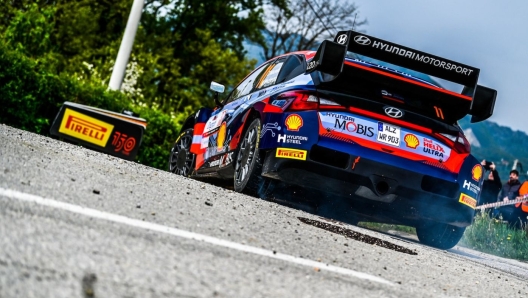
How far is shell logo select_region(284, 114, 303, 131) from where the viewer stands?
723 cm

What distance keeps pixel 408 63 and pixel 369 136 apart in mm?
850

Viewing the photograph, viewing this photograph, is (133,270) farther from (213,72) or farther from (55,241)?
(213,72)

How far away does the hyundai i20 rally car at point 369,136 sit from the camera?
7246 mm

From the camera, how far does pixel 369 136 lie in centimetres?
731

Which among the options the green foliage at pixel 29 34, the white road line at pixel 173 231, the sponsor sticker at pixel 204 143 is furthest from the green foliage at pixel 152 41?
the white road line at pixel 173 231

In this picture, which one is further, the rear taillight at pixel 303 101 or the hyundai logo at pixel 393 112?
the hyundai logo at pixel 393 112

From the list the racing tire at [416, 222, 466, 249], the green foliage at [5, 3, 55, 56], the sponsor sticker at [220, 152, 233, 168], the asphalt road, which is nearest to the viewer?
the asphalt road

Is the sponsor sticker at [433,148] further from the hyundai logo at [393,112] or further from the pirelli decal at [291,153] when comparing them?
the pirelli decal at [291,153]


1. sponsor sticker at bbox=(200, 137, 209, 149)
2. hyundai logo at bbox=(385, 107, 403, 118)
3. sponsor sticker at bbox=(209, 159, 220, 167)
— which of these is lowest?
sponsor sticker at bbox=(209, 159, 220, 167)

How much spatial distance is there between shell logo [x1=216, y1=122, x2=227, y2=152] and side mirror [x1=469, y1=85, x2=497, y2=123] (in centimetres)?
263

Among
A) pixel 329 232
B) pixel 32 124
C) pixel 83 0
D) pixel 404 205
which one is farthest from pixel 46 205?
pixel 83 0

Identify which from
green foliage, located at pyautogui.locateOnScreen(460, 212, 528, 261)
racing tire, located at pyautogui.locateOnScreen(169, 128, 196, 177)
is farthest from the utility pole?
green foliage, located at pyautogui.locateOnScreen(460, 212, 528, 261)

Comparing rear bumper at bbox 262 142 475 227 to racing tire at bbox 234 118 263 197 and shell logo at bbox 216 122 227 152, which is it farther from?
shell logo at bbox 216 122 227 152

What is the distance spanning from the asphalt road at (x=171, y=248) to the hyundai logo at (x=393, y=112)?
1298 mm
